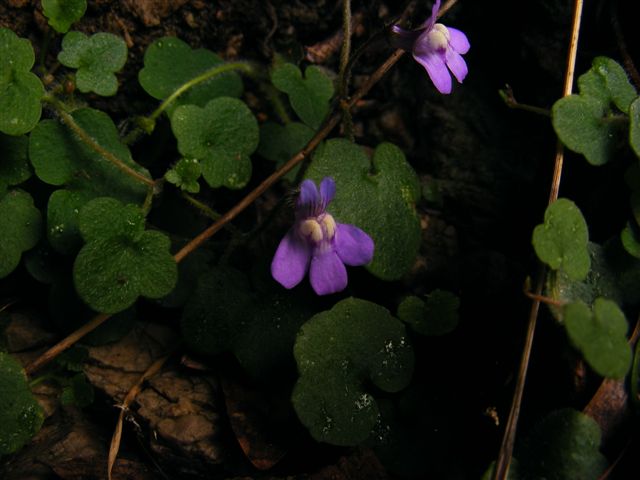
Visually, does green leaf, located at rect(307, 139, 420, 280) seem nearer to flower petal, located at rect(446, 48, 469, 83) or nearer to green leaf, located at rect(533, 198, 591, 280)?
flower petal, located at rect(446, 48, 469, 83)

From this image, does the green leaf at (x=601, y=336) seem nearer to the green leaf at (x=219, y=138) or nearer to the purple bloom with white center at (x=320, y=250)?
the purple bloom with white center at (x=320, y=250)

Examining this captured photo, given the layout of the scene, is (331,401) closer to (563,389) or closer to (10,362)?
(563,389)

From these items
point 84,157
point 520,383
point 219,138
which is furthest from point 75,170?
point 520,383

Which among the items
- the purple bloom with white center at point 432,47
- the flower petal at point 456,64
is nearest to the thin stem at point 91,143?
the purple bloom with white center at point 432,47

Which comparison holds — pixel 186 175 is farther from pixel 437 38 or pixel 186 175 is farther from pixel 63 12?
pixel 437 38

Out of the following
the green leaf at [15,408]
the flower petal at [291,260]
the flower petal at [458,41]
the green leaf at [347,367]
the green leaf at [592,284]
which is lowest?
the green leaf at [15,408]
